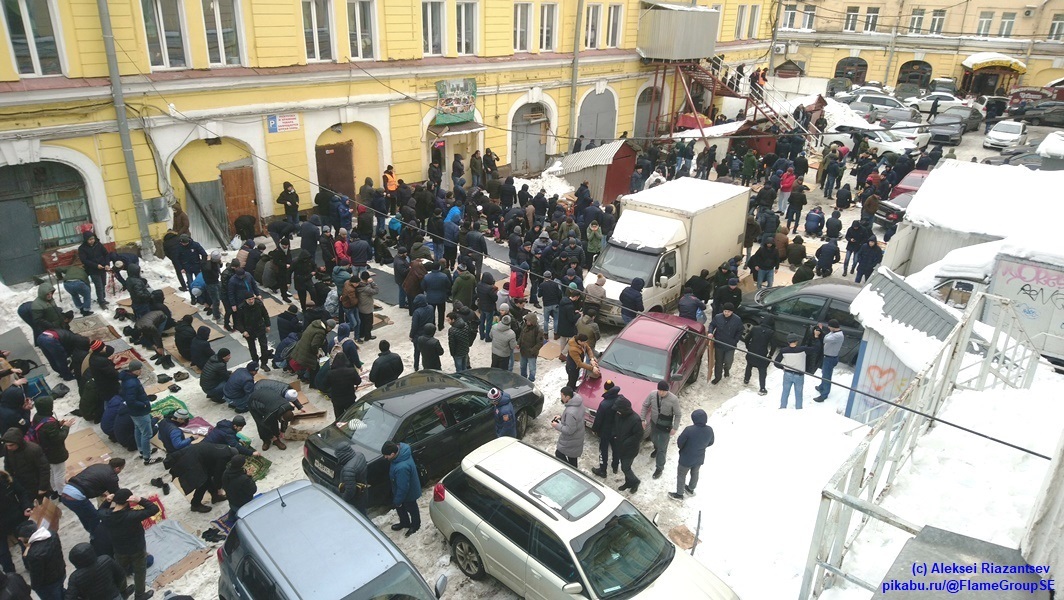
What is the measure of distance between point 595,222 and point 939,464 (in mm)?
10763

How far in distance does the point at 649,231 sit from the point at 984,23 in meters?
42.6

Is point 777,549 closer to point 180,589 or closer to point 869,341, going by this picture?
point 869,341

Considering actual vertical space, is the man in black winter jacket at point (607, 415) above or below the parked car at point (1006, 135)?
below

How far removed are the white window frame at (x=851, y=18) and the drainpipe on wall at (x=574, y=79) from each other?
31189 millimetres

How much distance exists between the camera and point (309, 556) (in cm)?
651

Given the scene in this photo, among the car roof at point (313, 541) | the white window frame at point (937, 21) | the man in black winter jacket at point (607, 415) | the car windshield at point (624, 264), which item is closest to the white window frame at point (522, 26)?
the car windshield at point (624, 264)

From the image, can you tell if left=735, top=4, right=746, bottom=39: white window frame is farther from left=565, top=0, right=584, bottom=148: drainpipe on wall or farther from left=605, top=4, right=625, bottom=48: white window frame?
left=565, top=0, right=584, bottom=148: drainpipe on wall

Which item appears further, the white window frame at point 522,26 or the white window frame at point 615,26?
the white window frame at point 615,26

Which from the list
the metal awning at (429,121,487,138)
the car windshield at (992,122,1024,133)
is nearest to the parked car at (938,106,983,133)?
the car windshield at (992,122,1024,133)

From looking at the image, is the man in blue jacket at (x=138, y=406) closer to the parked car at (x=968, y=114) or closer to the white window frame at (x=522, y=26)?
the white window frame at (x=522, y=26)

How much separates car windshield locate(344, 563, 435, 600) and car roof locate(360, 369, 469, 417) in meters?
2.68

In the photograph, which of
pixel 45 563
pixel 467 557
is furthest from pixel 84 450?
pixel 467 557

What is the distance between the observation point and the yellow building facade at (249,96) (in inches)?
563

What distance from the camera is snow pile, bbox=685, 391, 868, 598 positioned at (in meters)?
7.81
